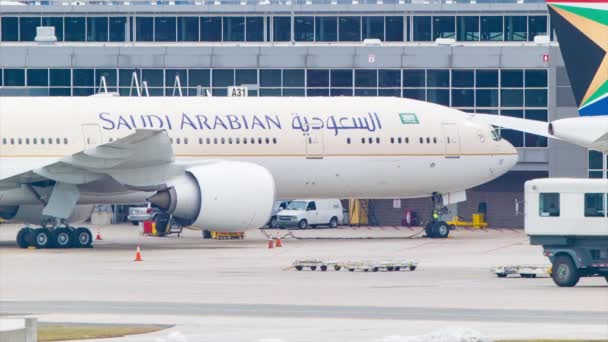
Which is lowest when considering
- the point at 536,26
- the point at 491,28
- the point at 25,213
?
the point at 25,213

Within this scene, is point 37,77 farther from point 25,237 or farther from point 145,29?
point 25,237

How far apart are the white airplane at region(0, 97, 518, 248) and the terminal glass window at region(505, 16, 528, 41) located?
72.3 feet

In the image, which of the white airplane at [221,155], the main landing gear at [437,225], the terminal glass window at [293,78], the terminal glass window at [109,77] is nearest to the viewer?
the white airplane at [221,155]

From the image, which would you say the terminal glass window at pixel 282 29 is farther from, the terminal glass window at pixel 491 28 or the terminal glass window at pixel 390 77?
the terminal glass window at pixel 390 77

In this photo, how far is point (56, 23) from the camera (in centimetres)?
7731

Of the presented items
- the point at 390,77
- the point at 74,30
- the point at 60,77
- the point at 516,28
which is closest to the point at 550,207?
the point at 390,77

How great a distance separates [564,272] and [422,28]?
45.0 metres

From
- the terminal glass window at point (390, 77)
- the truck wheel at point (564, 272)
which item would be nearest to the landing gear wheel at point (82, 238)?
the truck wheel at point (564, 272)

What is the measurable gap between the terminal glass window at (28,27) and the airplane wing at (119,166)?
108 ft

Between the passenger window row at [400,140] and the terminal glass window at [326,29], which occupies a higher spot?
the terminal glass window at [326,29]

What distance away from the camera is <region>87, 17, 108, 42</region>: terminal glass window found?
77.6 metres

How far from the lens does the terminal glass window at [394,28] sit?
75875mm

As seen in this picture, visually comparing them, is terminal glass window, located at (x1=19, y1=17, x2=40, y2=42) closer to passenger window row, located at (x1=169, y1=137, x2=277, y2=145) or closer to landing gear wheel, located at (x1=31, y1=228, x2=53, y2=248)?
passenger window row, located at (x1=169, y1=137, x2=277, y2=145)

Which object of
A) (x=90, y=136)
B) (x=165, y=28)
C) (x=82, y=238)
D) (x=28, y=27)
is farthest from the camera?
(x=165, y=28)
